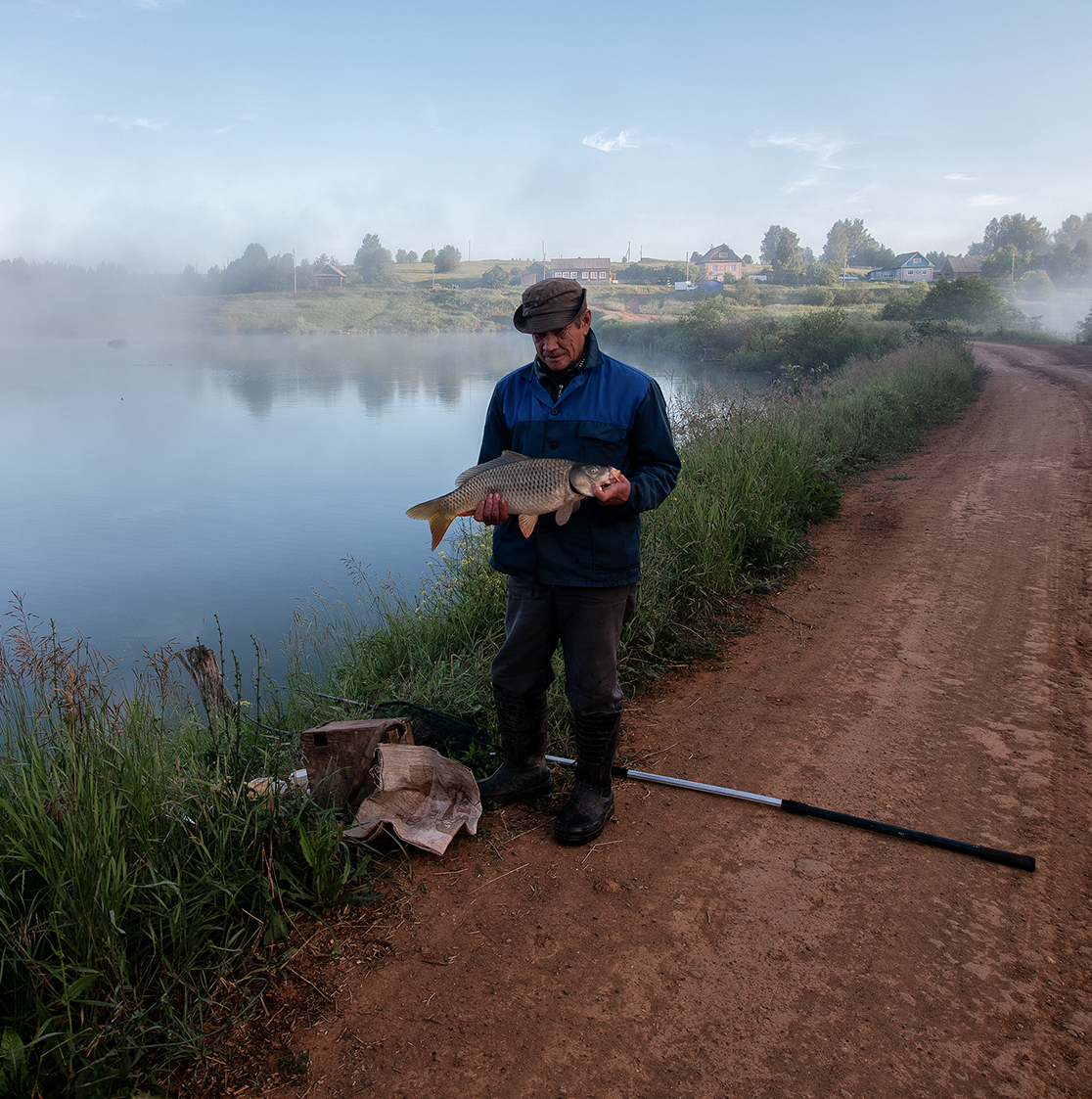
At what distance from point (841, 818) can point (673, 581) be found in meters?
2.90

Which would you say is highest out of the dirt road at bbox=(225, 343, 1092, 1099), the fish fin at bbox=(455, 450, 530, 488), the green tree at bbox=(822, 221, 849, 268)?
the green tree at bbox=(822, 221, 849, 268)

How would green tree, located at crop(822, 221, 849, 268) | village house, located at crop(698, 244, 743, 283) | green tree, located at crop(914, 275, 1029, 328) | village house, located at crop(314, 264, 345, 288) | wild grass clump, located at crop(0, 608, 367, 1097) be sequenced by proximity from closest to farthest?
wild grass clump, located at crop(0, 608, 367, 1097) → green tree, located at crop(914, 275, 1029, 328) → village house, located at crop(314, 264, 345, 288) → village house, located at crop(698, 244, 743, 283) → green tree, located at crop(822, 221, 849, 268)

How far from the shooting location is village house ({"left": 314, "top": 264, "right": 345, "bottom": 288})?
4321 inches

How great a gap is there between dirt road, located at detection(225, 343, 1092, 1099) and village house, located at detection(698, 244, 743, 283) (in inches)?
4691

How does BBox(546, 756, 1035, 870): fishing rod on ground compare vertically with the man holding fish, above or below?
below

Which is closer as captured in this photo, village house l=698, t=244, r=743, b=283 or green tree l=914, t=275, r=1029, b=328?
green tree l=914, t=275, r=1029, b=328

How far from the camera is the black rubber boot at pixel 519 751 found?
3850 millimetres

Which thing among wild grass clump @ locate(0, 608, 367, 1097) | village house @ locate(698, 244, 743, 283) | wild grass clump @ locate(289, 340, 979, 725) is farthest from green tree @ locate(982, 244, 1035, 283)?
wild grass clump @ locate(0, 608, 367, 1097)

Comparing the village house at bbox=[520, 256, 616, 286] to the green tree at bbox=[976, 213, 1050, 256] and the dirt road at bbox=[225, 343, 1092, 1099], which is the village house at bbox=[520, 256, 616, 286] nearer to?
the green tree at bbox=[976, 213, 1050, 256]

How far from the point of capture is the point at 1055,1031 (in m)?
2.54

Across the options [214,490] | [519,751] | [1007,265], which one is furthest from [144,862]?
[1007,265]

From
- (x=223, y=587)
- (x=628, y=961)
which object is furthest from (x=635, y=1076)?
(x=223, y=587)

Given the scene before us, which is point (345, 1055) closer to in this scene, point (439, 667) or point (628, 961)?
point (628, 961)

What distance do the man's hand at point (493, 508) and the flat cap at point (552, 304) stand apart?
27.6 inches
